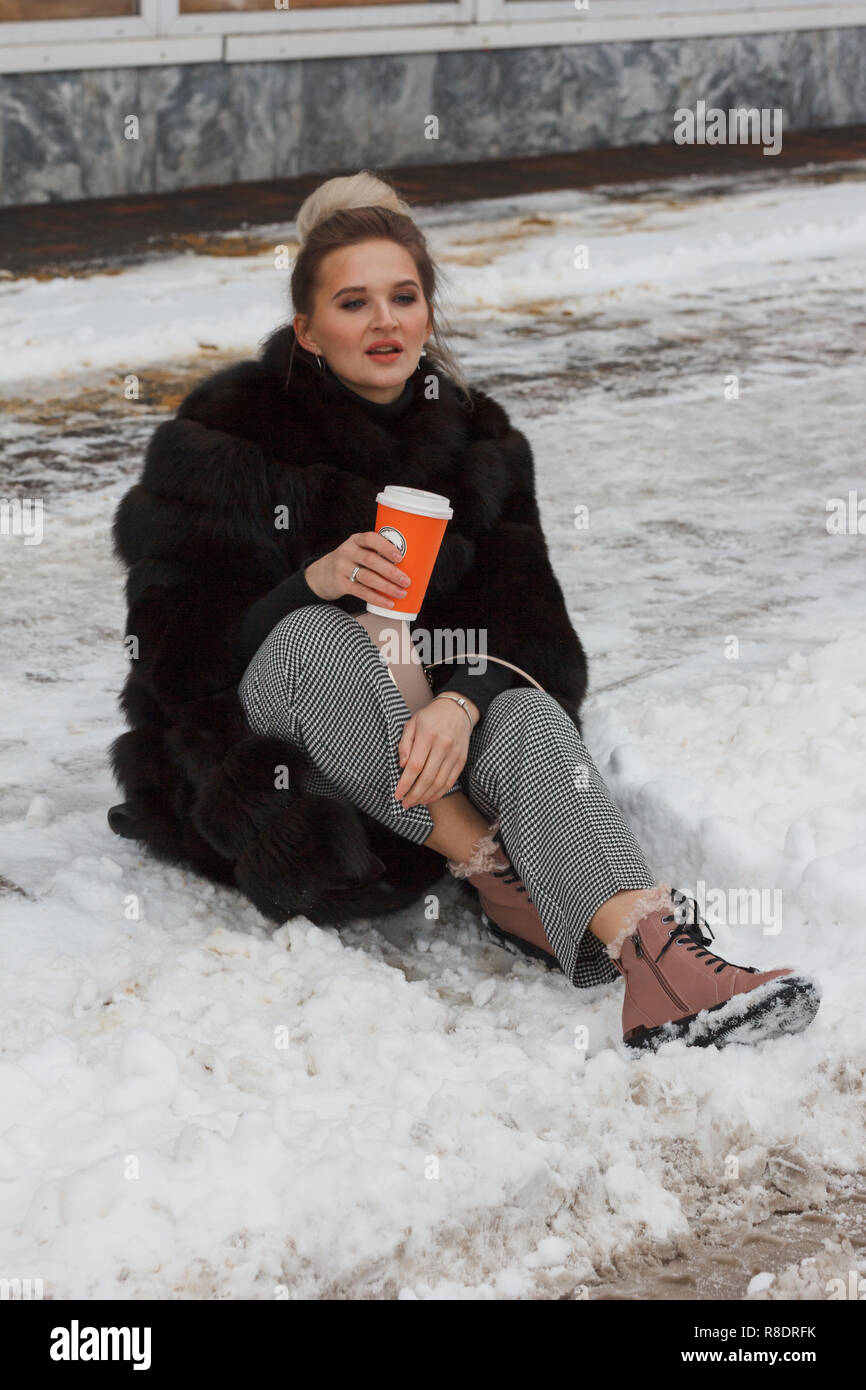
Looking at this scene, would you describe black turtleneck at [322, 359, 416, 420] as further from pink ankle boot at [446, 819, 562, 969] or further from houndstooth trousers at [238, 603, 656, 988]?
pink ankle boot at [446, 819, 562, 969]

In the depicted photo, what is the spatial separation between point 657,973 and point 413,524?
859 mm

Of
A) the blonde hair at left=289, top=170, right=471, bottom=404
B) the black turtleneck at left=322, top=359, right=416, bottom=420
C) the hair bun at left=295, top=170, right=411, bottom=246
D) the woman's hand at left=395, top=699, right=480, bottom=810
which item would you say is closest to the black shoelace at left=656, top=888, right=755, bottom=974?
the woman's hand at left=395, top=699, right=480, bottom=810

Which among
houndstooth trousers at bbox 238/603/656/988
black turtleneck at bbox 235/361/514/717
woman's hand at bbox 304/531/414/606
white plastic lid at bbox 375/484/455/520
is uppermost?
white plastic lid at bbox 375/484/455/520

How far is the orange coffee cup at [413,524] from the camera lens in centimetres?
270

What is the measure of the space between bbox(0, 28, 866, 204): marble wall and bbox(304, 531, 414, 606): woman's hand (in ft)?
24.7

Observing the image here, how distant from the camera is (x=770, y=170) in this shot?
12.0 m

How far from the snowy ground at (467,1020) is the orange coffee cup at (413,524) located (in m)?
0.77

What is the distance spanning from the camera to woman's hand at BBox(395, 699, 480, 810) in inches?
111

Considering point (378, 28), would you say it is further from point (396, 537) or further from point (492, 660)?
point (396, 537)

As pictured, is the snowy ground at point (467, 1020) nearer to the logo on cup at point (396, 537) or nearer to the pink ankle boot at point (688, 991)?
the pink ankle boot at point (688, 991)

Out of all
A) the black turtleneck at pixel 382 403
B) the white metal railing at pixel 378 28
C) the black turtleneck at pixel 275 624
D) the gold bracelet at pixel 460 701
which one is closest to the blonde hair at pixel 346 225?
the black turtleneck at pixel 382 403

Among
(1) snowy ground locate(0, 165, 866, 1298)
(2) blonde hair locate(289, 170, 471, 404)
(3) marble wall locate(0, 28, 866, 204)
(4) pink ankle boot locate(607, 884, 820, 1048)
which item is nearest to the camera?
(1) snowy ground locate(0, 165, 866, 1298)

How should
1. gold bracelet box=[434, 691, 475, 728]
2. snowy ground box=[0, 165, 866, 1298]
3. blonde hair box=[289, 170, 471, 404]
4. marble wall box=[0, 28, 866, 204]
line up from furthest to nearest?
marble wall box=[0, 28, 866, 204] < blonde hair box=[289, 170, 471, 404] < gold bracelet box=[434, 691, 475, 728] < snowy ground box=[0, 165, 866, 1298]
